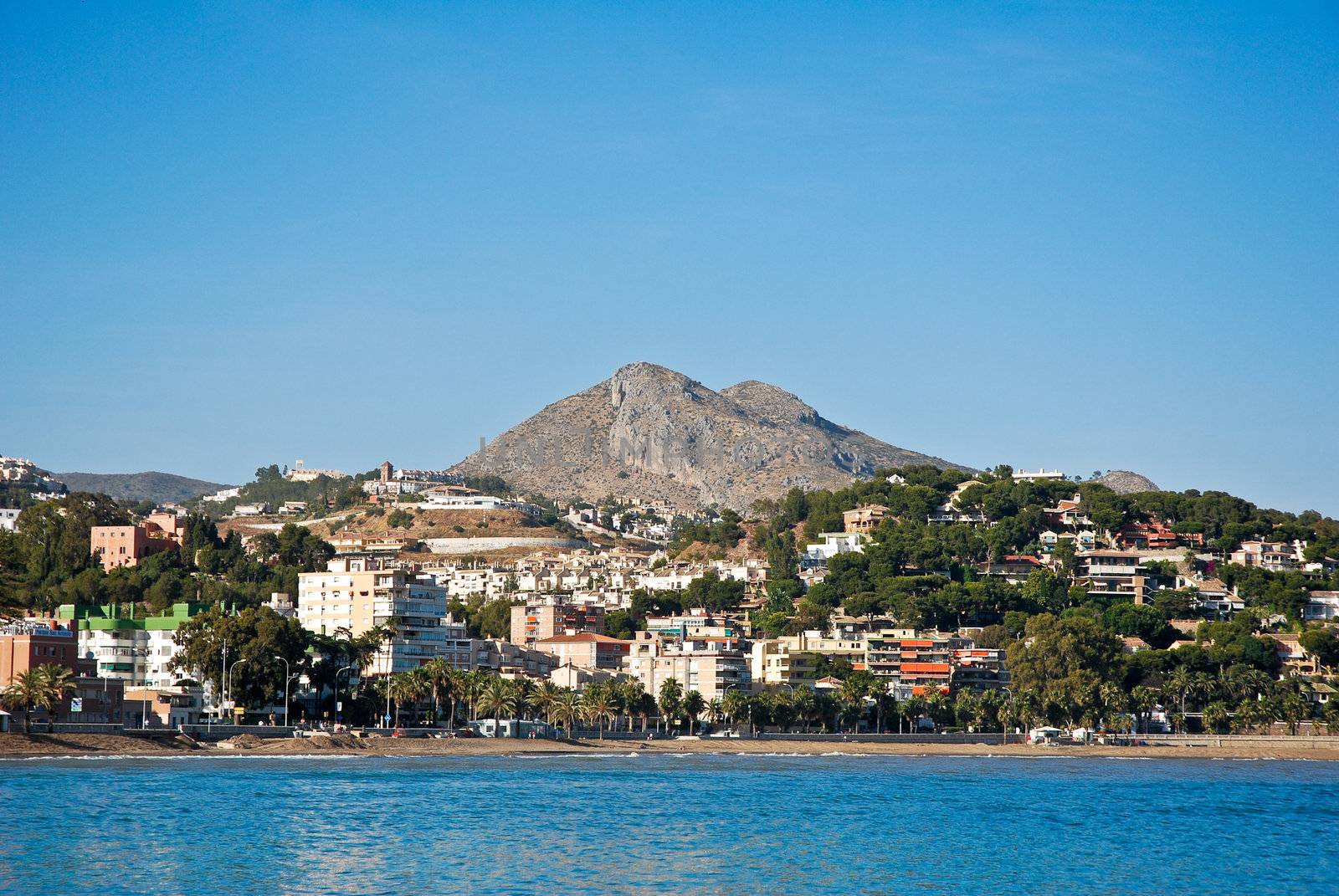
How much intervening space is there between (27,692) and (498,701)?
33.6m

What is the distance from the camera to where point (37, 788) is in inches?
2613

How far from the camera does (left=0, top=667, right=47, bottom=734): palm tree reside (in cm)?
8594

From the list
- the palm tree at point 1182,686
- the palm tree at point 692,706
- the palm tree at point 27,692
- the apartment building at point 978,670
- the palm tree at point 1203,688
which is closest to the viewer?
the palm tree at point 27,692

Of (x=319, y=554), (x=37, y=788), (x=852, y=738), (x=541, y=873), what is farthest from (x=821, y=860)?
(x=319, y=554)

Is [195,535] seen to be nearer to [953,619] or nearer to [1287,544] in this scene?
[953,619]

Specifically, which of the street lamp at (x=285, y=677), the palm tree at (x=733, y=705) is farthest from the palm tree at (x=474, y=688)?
the palm tree at (x=733, y=705)

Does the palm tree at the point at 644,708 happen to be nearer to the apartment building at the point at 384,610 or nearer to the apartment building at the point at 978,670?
the apartment building at the point at 384,610

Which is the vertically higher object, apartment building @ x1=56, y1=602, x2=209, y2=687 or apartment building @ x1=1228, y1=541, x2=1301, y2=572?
apartment building @ x1=1228, y1=541, x2=1301, y2=572

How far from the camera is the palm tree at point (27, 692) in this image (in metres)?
85.9

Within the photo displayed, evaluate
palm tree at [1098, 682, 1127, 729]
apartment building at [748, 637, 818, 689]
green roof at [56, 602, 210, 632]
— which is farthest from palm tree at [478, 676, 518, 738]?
palm tree at [1098, 682, 1127, 729]

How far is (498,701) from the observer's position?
113 metres

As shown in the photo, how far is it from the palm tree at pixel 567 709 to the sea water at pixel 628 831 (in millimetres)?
23235

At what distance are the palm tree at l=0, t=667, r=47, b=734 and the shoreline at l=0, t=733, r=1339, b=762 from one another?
1603mm

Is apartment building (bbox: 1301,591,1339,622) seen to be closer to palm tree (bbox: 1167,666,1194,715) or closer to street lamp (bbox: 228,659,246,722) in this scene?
palm tree (bbox: 1167,666,1194,715)
